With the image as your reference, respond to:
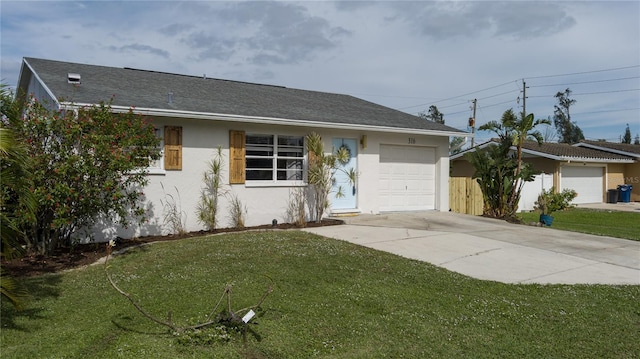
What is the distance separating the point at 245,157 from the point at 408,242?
180 inches

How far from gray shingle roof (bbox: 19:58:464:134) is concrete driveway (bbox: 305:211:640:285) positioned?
10.4ft

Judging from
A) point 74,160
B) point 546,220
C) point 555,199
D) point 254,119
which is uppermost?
point 254,119

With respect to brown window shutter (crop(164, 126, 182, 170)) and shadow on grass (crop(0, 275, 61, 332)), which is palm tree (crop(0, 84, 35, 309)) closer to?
shadow on grass (crop(0, 275, 61, 332))

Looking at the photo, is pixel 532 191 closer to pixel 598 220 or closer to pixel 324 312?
pixel 598 220

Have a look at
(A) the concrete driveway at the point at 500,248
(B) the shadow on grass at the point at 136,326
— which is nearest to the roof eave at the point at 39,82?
(B) the shadow on grass at the point at 136,326

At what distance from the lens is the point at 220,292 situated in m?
5.61

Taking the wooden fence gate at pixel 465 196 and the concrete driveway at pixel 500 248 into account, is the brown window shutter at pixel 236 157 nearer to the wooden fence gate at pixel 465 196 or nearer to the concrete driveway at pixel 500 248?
the concrete driveway at pixel 500 248

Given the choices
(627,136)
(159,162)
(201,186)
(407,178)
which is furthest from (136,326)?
(627,136)

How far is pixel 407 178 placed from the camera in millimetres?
14578

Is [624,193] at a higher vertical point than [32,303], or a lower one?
higher

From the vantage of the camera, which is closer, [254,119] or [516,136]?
[254,119]

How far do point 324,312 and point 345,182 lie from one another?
8225mm

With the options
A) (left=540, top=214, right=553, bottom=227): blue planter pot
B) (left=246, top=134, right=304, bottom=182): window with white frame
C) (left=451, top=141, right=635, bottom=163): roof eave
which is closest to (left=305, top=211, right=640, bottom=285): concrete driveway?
(left=246, top=134, right=304, bottom=182): window with white frame

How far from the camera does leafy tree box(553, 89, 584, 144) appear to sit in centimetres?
6234
